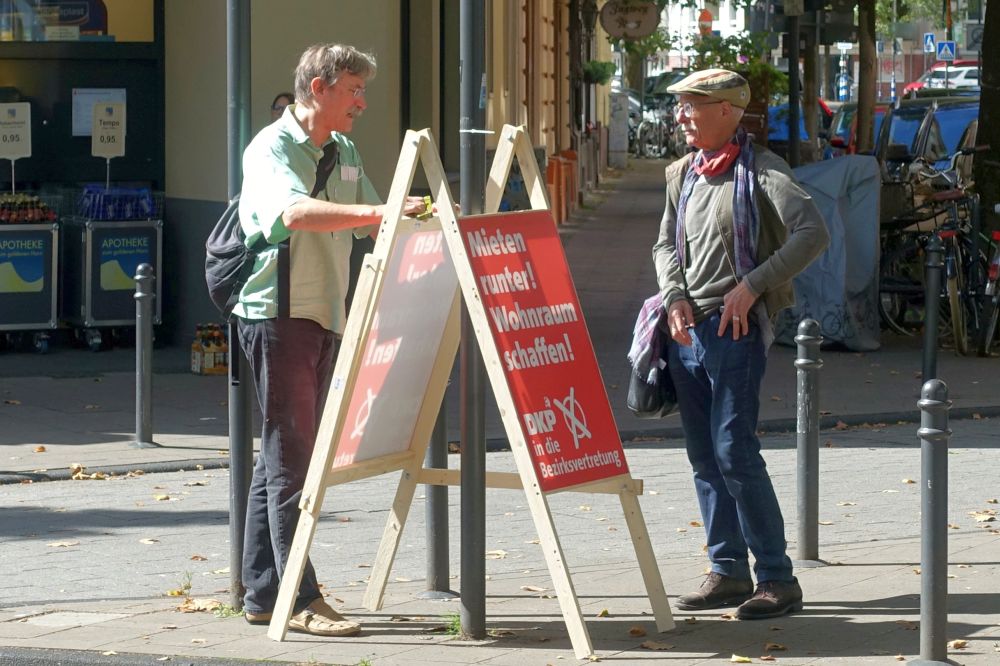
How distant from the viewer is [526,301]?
5.60 metres

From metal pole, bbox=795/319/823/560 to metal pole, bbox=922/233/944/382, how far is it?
3.99 meters

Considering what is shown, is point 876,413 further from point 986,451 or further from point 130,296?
point 130,296

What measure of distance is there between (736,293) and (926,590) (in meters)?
1.17

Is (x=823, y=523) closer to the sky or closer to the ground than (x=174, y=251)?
closer to the ground

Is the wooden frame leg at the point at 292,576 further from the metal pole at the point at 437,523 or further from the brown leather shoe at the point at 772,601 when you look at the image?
the brown leather shoe at the point at 772,601

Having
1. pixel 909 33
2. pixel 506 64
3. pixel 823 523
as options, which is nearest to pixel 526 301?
pixel 823 523

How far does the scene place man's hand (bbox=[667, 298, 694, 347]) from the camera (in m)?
5.93

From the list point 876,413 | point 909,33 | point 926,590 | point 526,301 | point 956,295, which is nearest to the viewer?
point 926,590

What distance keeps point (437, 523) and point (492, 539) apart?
1350 mm

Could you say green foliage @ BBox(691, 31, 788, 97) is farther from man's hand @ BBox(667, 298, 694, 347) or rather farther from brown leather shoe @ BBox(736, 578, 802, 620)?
brown leather shoe @ BBox(736, 578, 802, 620)

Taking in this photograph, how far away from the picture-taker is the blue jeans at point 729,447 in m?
5.89

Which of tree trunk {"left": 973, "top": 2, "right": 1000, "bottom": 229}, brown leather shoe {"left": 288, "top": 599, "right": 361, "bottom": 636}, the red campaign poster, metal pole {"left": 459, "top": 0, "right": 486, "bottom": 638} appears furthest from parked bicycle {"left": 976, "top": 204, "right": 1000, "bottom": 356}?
brown leather shoe {"left": 288, "top": 599, "right": 361, "bottom": 636}

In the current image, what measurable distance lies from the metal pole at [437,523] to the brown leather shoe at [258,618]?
0.68m

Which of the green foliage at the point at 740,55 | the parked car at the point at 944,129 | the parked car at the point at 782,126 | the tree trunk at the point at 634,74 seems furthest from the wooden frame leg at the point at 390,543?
the tree trunk at the point at 634,74
